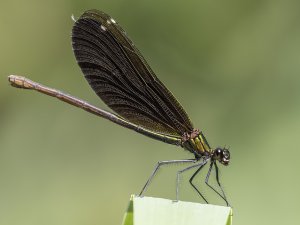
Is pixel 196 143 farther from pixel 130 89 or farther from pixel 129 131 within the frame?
pixel 129 131

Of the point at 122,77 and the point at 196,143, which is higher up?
the point at 122,77

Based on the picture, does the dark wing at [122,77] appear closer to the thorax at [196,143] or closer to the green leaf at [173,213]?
the thorax at [196,143]

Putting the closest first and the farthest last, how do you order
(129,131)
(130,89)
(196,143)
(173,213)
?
(173,213) → (196,143) → (130,89) → (129,131)

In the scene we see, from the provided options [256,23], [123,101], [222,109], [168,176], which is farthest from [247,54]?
[123,101]

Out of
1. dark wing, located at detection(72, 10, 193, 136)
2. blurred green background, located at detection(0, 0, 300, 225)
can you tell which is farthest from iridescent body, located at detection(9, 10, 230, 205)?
blurred green background, located at detection(0, 0, 300, 225)

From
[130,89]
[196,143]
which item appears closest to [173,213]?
[196,143]

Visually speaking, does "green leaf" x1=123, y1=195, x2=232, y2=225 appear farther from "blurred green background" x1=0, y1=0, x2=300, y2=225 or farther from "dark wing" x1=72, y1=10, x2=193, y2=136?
"blurred green background" x1=0, y1=0, x2=300, y2=225
